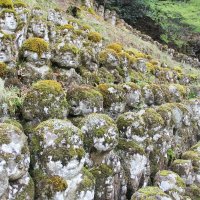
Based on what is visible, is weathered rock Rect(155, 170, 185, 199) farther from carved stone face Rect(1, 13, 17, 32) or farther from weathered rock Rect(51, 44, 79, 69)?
carved stone face Rect(1, 13, 17, 32)

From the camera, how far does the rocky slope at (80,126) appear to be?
3.60m

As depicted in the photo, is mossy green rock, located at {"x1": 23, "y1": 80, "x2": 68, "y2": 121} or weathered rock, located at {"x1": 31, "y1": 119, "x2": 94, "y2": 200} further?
mossy green rock, located at {"x1": 23, "y1": 80, "x2": 68, "y2": 121}

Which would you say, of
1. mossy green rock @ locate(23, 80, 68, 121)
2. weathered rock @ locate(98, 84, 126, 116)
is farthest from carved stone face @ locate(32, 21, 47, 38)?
mossy green rock @ locate(23, 80, 68, 121)

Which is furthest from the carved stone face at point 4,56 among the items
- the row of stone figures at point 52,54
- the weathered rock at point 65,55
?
the weathered rock at point 65,55

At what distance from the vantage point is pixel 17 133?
3318 mm

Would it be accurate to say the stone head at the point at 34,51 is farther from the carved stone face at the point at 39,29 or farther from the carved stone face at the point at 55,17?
the carved stone face at the point at 55,17

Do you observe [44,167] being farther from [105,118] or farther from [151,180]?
[151,180]

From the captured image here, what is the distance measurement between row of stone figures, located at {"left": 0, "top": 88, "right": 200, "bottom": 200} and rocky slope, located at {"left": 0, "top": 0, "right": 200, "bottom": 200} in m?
0.01

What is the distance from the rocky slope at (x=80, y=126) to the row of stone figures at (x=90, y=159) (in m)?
0.01

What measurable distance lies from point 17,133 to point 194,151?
479 centimetres

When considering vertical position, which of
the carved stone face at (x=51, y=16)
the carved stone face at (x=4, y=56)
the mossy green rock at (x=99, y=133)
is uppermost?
the carved stone face at (x=4, y=56)

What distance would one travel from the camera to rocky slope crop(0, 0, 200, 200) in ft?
11.8

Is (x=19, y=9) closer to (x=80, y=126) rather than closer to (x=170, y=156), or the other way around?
(x=80, y=126)

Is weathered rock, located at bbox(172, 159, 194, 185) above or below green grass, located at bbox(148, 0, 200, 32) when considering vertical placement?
below
